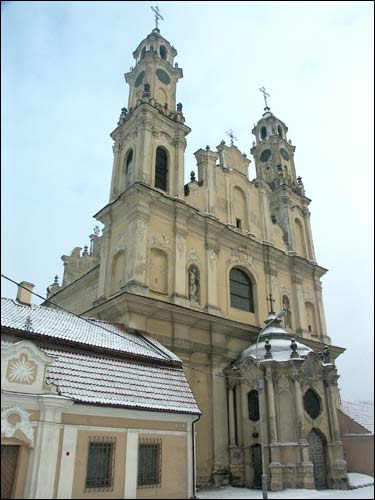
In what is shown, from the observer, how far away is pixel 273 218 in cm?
3503

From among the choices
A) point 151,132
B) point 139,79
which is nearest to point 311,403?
point 151,132

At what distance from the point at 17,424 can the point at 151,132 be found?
784 inches

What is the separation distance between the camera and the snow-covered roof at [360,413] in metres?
27.6

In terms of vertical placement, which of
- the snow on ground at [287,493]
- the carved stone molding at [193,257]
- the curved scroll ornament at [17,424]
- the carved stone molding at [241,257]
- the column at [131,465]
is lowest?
the snow on ground at [287,493]

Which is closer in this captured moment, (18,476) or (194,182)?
(18,476)

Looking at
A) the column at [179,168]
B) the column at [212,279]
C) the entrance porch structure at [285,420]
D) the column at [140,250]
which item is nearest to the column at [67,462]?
the entrance porch structure at [285,420]

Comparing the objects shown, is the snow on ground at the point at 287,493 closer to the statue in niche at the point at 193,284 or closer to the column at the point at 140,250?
the statue in niche at the point at 193,284

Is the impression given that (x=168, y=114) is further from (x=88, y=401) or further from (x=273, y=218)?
(x=88, y=401)

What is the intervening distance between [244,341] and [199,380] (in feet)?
14.3

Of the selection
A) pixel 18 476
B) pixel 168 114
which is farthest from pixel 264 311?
pixel 18 476

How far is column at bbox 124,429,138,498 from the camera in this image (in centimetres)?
1279

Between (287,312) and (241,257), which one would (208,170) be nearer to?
(241,257)

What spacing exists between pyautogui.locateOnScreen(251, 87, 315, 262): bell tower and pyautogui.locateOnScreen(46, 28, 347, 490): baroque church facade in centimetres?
18

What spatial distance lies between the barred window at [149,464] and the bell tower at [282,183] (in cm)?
2164
